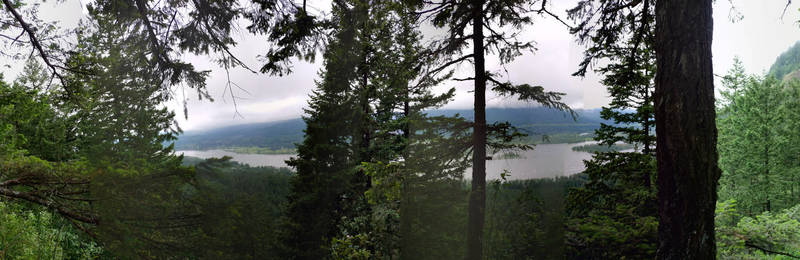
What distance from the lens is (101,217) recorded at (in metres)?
3.00

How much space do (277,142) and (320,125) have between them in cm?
272

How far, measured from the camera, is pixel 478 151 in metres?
6.09

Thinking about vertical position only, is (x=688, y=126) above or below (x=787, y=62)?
below

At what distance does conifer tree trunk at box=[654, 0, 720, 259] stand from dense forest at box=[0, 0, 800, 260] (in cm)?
1

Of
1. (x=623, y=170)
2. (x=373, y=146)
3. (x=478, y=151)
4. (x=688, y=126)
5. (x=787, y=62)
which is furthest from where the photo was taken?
(x=787, y=62)

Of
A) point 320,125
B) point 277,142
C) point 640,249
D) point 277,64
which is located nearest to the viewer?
point 277,64

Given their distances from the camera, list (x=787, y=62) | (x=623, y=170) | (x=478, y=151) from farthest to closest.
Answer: (x=787, y=62)
(x=623, y=170)
(x=478, y=151)

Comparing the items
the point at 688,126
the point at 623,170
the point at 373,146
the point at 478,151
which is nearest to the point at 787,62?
the point at 623,170

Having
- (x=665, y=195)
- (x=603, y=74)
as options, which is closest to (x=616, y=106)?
(x=603, y=74)

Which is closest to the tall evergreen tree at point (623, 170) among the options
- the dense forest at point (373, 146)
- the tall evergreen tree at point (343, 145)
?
the dense forest at point (373, 146)

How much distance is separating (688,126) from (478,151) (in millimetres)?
3349

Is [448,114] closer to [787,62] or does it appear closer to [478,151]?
[478,151]

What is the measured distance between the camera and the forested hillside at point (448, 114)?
6.14 m

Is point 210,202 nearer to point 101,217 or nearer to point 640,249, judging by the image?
point 101,217
